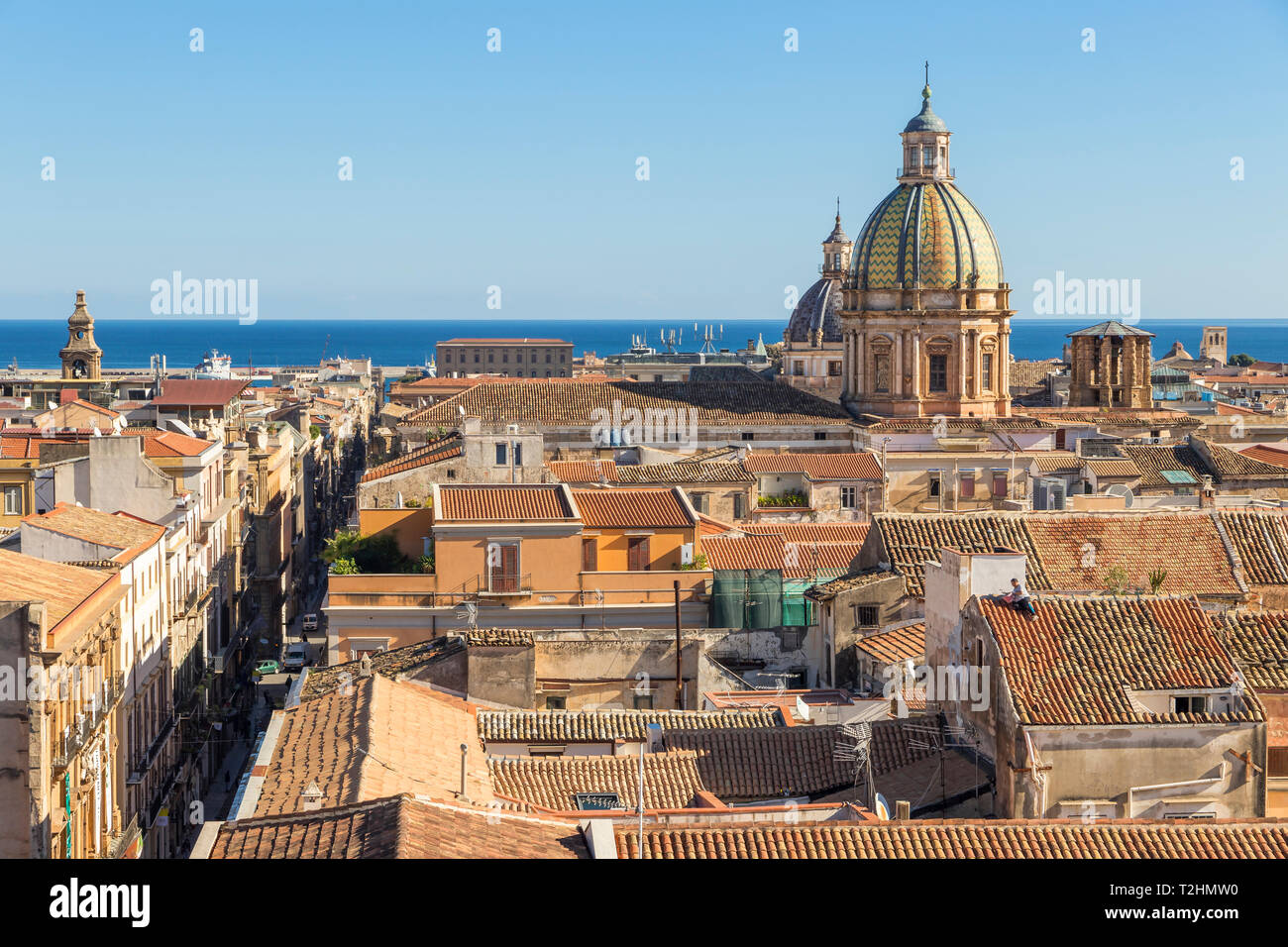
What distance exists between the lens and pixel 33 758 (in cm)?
2016

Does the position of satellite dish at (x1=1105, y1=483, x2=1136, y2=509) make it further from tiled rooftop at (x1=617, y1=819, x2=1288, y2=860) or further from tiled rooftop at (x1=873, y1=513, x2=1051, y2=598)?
tiled rooftop at (x1=617, y1=819, x2=1288, y2=860)

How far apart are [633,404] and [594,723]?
3568 centimetres

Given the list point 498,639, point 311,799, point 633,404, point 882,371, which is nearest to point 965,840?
point 311,799

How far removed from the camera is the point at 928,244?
60688 millimetres

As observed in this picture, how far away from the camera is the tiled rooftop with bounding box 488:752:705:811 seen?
17.3 metres

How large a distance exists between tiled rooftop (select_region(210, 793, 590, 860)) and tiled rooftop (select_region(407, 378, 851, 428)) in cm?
4012

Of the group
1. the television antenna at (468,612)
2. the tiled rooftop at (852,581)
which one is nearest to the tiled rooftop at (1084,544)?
the tiled rooftop at (852,581)

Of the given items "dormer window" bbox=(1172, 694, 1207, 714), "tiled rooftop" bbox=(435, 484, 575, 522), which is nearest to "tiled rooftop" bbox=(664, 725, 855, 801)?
"dormer window" bbox=(1172, 694, 1207, 714)

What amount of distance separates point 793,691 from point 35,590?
1094 centimetres

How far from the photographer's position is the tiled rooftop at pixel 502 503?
28156mm
